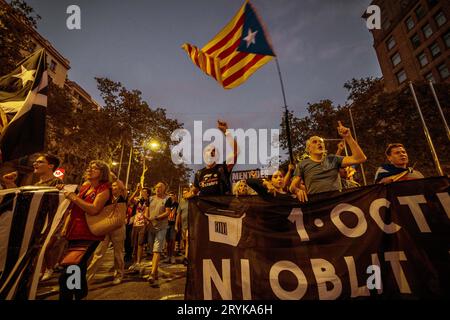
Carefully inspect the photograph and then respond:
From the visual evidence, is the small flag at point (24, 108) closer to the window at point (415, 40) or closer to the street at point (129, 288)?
the street at point (129, 288)

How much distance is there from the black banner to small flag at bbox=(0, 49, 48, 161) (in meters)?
2.97

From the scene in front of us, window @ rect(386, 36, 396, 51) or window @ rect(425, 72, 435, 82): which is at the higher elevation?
window @ rect(386, 36, 396, 51)

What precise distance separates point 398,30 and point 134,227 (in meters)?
47.6

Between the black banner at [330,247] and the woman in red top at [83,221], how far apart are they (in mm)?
1156

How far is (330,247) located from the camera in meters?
2.51

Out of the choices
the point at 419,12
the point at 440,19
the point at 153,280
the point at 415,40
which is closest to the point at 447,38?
the point at 440,19

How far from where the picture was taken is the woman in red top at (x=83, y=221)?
7.74 feet

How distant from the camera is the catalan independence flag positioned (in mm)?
5562

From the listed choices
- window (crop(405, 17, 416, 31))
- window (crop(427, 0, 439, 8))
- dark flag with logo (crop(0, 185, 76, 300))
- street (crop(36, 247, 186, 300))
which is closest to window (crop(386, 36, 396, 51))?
window (crop(405, 17, 416, 31))

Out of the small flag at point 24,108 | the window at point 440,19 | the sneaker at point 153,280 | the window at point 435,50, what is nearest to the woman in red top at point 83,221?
the small flag at point 24,108

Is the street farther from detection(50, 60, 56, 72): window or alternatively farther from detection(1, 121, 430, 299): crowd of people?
detection(50, 60, 56, 72): window

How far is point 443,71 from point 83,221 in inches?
1648

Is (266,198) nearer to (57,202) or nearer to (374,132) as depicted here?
(57,202)

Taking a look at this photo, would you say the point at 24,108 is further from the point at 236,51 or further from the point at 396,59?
the point at 396,59
